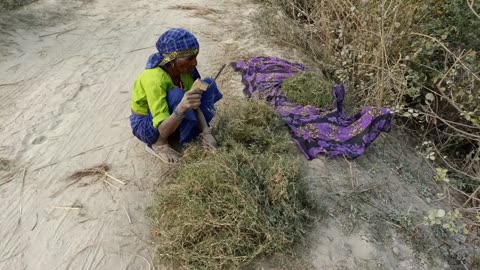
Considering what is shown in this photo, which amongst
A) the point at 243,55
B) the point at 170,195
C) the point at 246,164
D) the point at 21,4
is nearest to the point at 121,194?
the point at 170,195

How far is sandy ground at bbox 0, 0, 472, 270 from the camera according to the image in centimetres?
246

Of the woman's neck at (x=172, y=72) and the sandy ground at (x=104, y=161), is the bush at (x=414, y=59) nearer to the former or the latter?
the sandy ground at (x=104, y=161)

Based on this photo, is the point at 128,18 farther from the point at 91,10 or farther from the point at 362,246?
the point at 362,246

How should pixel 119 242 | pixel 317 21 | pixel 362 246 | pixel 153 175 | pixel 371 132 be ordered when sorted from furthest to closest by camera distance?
1. pixel 317 21
2. pixel 371 132
3. pixel 153 175
4. pixel 362 246
5. pixel 119 242

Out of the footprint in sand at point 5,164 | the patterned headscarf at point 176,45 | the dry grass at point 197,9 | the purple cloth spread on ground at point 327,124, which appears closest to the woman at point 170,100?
the patterned headscarf at point 176,45

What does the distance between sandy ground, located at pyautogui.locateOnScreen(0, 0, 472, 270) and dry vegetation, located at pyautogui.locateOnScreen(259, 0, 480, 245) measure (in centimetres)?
35

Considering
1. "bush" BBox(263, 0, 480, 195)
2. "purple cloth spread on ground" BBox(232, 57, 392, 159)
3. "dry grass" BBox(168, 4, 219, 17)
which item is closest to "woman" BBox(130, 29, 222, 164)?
"purple cloth spread on ground" BBox(232, 57, 392, 159)

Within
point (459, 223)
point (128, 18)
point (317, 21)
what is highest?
point (317, 21)

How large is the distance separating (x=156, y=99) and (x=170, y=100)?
0.10 metres

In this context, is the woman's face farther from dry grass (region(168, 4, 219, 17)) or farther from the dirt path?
dry grass (region(168, 4, 219, 17))

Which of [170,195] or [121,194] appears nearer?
[170,195]

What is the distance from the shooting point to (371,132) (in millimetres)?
3395

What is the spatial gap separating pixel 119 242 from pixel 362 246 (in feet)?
4.59

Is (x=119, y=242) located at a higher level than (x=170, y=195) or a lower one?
lower
